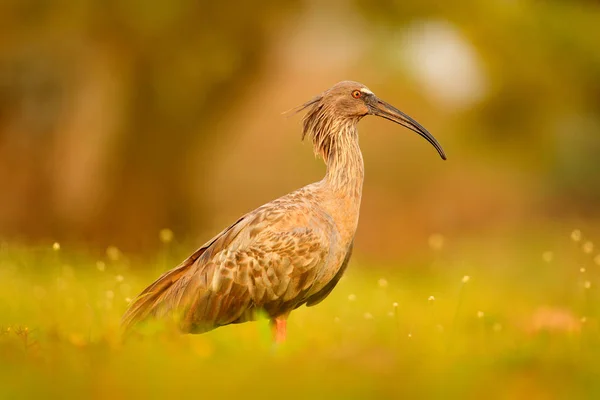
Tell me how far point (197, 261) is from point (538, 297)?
4033mm

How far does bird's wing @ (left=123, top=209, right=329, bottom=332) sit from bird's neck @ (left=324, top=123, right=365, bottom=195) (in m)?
0.64

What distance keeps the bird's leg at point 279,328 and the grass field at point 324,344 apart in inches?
5.3

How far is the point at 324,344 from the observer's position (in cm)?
618

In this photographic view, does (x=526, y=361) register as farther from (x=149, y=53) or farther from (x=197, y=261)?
(x=149, y=53)

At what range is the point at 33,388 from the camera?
395 centimetres

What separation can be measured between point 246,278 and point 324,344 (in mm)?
794

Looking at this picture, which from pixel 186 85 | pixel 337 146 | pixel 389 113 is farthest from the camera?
pixel 186 85

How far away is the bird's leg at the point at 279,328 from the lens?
6.77 metres

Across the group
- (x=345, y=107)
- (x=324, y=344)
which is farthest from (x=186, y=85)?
(x=324, y=344)

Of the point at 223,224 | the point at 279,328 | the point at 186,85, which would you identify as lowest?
the point at 279,328

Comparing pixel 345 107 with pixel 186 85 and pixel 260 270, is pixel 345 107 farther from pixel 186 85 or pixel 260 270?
pixel 186 85

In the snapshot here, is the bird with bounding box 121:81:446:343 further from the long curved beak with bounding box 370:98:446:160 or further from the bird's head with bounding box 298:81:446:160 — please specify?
the long curved beak with bounding box 370:98:446:160

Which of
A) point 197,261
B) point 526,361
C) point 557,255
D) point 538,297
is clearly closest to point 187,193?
point 557,255

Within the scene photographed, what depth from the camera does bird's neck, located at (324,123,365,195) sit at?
7.15m
